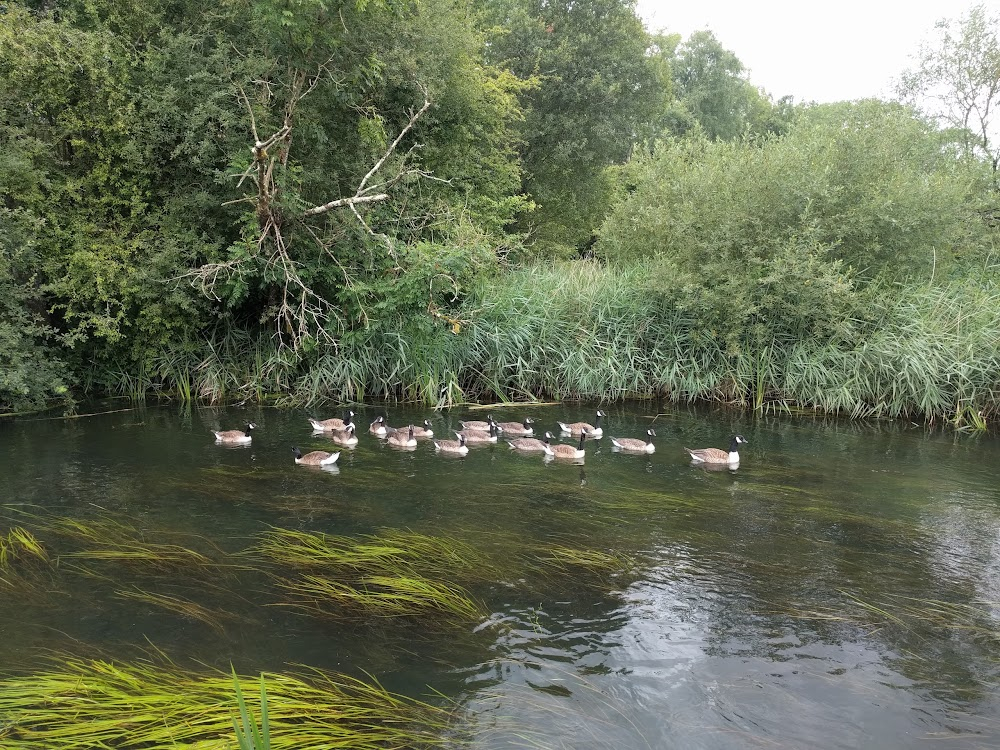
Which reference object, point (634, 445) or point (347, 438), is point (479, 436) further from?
point (634, 445)

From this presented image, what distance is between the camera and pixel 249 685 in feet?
15.5

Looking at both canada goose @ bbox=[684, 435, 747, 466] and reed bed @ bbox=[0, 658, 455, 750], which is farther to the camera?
canada goose @ bbox=[684, 435, 747, 466]

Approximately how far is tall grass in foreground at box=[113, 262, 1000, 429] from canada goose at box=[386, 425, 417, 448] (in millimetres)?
3358

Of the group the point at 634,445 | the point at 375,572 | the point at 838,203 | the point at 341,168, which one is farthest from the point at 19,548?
the point at 838,203

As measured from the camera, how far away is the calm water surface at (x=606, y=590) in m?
4.99

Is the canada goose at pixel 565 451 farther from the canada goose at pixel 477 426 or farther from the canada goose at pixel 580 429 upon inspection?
the canada goose at pixel 477 426

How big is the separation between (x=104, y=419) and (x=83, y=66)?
22.3 ft

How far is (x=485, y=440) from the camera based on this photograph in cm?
1230

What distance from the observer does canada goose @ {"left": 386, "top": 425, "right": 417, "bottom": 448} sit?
38.6 feet

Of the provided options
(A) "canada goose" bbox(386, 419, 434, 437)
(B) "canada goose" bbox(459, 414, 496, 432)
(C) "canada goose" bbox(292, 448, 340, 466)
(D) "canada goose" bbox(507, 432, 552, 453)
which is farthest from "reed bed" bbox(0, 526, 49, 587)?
(D) "canada goose" bbox(507, 432, 552, 453)

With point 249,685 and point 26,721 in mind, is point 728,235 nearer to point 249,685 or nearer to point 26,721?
point 249,685

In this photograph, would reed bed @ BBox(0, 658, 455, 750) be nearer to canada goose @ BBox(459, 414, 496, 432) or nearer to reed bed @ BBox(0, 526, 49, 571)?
reed bed @ BBox(0, 526, 49, 571)

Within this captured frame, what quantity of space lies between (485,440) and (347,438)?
2.46m

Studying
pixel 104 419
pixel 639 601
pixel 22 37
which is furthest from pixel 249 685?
pixel 22 37
